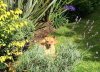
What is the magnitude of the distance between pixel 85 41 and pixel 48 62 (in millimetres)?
2783

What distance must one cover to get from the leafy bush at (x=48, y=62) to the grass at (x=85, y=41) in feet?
3.18

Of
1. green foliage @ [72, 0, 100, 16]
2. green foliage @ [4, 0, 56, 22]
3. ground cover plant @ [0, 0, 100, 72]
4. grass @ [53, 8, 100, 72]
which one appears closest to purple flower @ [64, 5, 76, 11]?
ground cover plant @ [0, 0, 100, 72]

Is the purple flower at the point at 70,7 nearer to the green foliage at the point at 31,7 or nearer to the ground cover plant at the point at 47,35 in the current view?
the ground cover plant at the point at 47,35

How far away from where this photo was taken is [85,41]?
353 inches

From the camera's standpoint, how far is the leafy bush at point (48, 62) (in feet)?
20.8

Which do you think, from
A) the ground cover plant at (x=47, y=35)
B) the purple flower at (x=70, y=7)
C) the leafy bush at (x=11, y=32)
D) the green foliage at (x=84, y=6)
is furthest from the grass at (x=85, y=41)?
the leafy bush at (x=11, y=32)

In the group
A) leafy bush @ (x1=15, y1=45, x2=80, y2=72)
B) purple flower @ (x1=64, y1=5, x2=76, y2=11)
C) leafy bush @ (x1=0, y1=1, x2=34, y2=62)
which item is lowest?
leafy bush @ (x1=15, y1=45, x2=80, y2=72)

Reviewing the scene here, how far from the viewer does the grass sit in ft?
25.2

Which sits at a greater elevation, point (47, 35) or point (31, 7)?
point (31, 7)

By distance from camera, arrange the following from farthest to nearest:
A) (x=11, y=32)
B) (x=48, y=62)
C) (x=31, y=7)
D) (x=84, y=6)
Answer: (x=84, y=6) < (x=31, y=7) < (x=11, y=32) < (x=48, y=62)

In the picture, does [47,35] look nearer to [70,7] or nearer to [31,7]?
[31,7]

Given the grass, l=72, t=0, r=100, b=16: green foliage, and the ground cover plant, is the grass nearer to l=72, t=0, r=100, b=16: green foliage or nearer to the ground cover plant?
the ground cover plant

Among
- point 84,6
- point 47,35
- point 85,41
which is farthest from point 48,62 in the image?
point 84,6

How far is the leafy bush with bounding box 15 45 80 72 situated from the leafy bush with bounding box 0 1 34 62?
281 mm
